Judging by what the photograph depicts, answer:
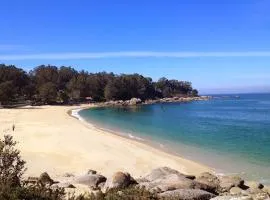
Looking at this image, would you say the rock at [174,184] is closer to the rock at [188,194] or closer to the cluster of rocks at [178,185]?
the cluster of rocks at [178,185]

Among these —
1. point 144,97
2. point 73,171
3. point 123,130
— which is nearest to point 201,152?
point 73,171

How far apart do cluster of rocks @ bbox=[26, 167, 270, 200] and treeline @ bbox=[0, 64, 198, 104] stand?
74.2m

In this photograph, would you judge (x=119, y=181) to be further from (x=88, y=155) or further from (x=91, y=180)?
(x=88, y=155)

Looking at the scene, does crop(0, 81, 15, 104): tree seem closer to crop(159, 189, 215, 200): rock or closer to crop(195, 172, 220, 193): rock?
crop(195, 172, 220, 193): rock

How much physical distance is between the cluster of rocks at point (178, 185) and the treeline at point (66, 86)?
7423 cm

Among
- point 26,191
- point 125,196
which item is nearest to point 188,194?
point 125,196

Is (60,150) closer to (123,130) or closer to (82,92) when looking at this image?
(123,130)

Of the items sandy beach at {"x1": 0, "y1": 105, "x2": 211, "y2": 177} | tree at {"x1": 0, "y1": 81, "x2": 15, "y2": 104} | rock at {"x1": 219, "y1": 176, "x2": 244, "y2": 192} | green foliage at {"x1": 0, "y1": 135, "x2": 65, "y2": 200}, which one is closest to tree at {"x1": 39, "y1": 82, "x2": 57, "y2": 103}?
tree at {"x1": 0, "y1": 81, "x2": 15, "y2": 104}

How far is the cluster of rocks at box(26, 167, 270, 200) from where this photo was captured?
56.0ft

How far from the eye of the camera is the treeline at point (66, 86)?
345 feet

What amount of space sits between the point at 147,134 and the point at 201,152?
47.6 ft

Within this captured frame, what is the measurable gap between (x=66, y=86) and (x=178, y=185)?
108 metres

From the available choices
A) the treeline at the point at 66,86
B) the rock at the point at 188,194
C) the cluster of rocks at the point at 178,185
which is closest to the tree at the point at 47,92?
the treeline at the point at 66,86

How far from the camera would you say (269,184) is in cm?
2372
